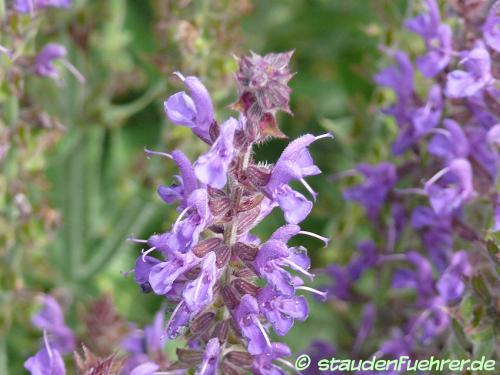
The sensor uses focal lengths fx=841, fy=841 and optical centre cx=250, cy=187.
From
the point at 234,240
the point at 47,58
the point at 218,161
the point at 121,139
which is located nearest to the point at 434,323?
the point at 234,240

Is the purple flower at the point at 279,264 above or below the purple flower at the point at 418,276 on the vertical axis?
above

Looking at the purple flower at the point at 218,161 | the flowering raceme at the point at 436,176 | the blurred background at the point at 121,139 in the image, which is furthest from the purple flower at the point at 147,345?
the purple flower at the point at 218,161

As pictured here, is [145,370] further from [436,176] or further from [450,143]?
[450,143]

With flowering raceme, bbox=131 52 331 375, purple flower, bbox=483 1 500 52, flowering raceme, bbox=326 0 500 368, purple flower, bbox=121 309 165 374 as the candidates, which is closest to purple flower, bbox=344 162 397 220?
flowering raceme, bbox=326 0 500 368

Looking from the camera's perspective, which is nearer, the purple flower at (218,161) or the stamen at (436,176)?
the purple flower at (218,161)

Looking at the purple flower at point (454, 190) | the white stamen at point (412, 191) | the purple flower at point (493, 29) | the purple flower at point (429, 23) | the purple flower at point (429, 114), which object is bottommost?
the white stamen at point (412, 191)

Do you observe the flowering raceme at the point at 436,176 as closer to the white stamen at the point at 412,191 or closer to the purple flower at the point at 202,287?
the white stamen at the point at 412,191
